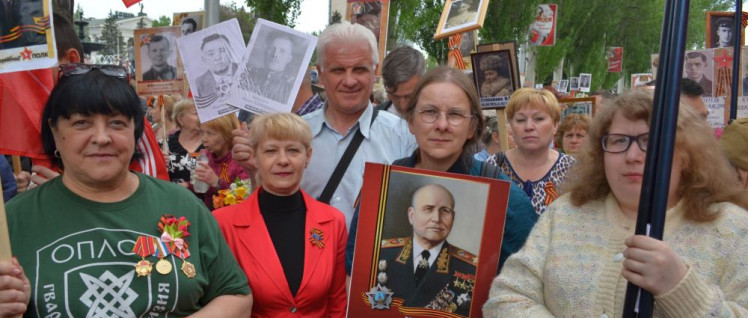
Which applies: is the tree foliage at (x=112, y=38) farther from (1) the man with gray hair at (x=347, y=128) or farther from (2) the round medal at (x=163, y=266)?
(2) the round medal at (x=163, y=266)

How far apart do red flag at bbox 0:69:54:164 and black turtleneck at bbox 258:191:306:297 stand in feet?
3.35

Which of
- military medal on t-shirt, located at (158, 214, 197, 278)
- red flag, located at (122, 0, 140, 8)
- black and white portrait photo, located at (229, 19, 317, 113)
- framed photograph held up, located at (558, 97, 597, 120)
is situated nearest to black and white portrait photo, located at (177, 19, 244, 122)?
black and white portrait photo, located at (229, 19, 317, 113)

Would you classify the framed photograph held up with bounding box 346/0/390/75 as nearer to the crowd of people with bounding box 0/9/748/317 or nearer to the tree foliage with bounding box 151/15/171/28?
the crowd of people with bounding box 0/9/748/317

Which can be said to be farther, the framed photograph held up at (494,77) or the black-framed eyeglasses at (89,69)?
the framed photograph held up at (494,77)

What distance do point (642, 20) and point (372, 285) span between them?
47.4 m

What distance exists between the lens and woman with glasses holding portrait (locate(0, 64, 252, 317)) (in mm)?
2240

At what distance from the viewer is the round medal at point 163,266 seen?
2.37 m

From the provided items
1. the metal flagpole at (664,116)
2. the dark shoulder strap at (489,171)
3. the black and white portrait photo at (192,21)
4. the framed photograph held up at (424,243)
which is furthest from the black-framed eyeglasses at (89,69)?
the black and white portrait photo at (192,21)

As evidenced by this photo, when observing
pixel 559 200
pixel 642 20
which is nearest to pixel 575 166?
pixel 559 200

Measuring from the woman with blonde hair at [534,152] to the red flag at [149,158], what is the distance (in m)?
2.30

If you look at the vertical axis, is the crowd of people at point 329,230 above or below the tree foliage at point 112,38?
below

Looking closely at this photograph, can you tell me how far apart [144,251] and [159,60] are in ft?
14.6

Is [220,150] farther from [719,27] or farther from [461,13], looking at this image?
[719,27]

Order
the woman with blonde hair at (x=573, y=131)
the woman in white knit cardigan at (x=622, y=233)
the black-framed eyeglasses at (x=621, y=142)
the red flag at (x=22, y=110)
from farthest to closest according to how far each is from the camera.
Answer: the woman with blonde hair at (x=573, y=131)
the red flag at (x=22, y=110)
the black-framed eyeglasses at (x=621, y=142)
the woman in white knit cardigan at (x=622, y=233)
